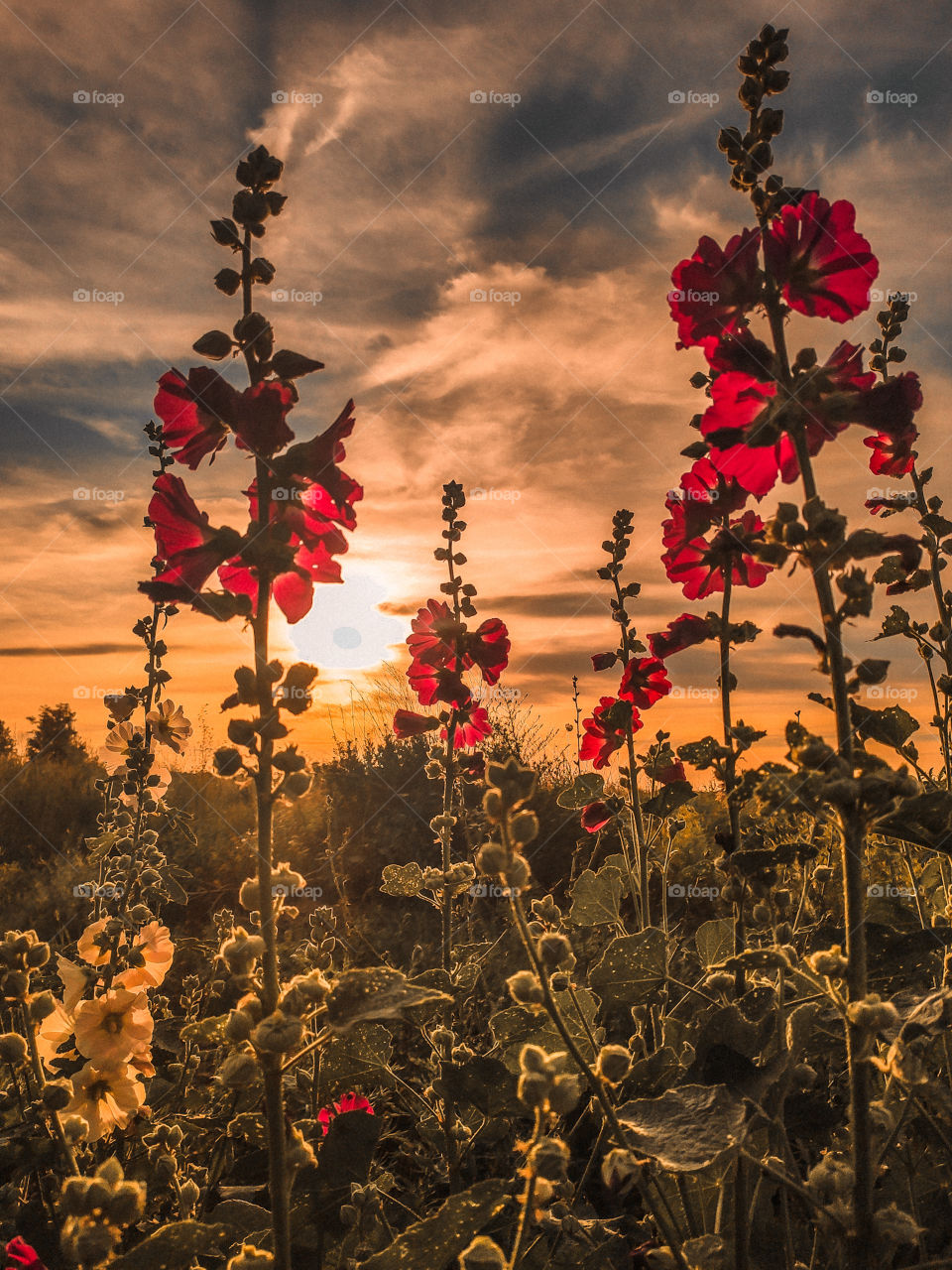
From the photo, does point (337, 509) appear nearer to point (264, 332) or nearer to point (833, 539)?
point (264, 332)

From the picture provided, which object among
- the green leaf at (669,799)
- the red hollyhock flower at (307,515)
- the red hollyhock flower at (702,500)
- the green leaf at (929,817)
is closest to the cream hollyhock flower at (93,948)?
the red hollyhock flower at (307,515)

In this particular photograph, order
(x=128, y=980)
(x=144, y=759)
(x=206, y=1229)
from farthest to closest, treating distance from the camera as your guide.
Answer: (x=144, y=759), (x=128, y=980), (x=206, y=1229)

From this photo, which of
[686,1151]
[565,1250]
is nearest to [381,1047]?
[565,1250]

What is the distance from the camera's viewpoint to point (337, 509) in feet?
5.36

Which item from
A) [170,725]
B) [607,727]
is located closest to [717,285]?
[607,727]

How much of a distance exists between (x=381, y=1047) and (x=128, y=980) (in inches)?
38.7

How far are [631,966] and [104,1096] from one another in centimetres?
162

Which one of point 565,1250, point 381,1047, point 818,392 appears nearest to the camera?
point 818,392

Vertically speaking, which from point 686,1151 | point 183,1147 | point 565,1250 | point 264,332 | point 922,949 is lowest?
point 183,1147

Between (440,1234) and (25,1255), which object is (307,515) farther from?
(25,1255)

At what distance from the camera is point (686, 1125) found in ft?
3.81

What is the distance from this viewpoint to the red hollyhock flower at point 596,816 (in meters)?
3.05

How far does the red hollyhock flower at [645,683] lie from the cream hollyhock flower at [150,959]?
1830 mm

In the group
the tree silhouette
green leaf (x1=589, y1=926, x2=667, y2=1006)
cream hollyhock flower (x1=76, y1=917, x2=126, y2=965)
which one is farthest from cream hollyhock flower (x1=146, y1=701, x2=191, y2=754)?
the tree silhouette
